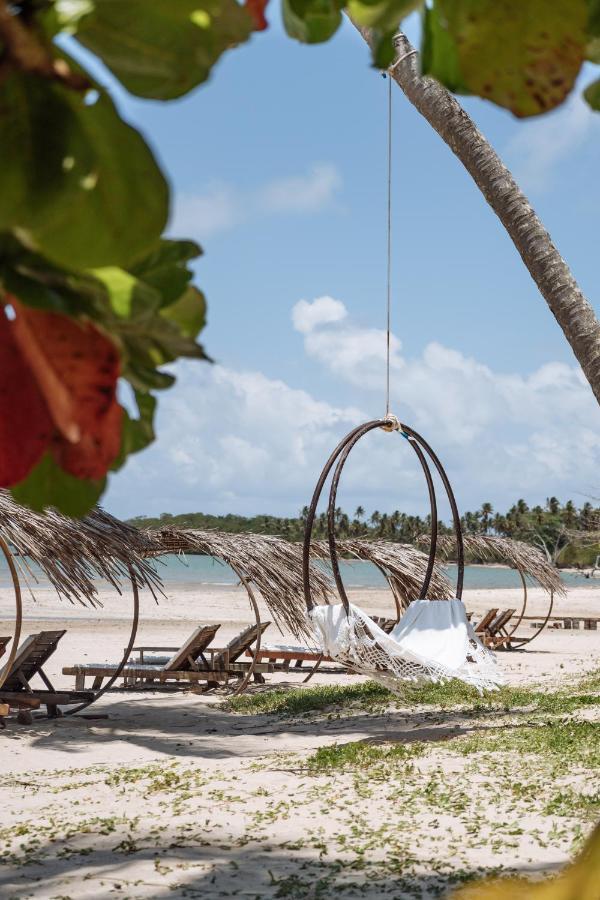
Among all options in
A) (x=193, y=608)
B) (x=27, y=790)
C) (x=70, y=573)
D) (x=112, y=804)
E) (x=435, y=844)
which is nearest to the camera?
(x=435, y=844)

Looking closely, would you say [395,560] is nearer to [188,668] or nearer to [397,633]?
[188,668]

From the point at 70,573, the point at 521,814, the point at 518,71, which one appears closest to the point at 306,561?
the point at 70,573

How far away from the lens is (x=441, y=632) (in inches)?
325

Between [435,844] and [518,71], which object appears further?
[435,844]

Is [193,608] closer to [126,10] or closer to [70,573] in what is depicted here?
[70,573]

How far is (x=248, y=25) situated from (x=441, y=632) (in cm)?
813

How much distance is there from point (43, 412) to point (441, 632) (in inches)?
321

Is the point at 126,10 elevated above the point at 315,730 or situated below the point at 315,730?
above

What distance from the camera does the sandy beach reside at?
4156 mm

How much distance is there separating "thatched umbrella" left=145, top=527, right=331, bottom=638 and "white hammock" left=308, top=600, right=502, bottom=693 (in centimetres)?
262

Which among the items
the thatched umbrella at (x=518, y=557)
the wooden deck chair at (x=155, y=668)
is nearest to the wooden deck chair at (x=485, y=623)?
the thatched umbrella at (x=518, y=557)

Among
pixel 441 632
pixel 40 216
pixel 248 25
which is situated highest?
pixel 248 25

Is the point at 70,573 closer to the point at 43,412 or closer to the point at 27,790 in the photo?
the point at 27,790

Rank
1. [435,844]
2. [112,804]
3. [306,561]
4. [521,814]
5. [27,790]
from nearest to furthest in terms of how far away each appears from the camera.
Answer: [435,844]
[521,814]
[112,804]
[27,790]
[306,561]
